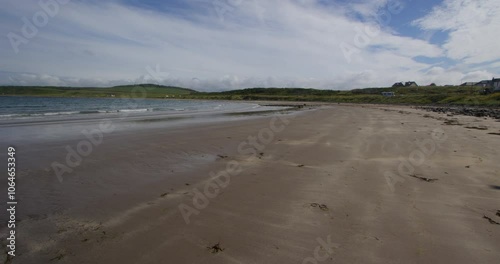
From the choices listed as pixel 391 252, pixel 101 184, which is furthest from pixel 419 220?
pixel 101 184

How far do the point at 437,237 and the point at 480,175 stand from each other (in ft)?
13.9

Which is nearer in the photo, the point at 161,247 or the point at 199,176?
the point at 161,247

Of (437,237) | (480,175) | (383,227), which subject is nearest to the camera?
(437,237)

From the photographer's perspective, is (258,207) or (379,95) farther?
(379,95)

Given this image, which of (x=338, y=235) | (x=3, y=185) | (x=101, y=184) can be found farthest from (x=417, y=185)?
(x=3, y=185)

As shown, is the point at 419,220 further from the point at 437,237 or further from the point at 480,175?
the point at 480,175

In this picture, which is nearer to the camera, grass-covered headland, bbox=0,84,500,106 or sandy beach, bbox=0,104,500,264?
sandy beach, bbox=0,104,500,264

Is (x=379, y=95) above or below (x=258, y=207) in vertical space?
below

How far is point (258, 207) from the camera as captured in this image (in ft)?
16.9

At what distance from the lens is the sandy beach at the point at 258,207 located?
12.1ft

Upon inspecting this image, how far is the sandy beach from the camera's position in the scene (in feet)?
12.1

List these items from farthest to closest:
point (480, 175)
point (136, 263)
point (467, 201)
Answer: point (480, 175) < point (467, 201) < point (136, 263)

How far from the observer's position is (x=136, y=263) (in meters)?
3.40

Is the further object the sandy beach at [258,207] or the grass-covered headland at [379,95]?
the grass-covered headland at [379,95]
